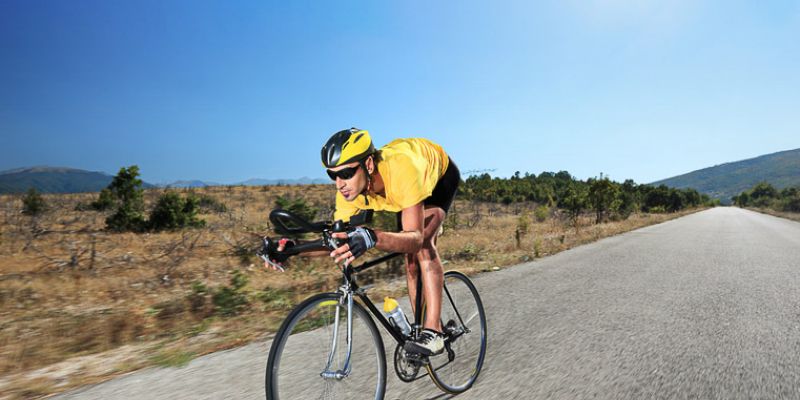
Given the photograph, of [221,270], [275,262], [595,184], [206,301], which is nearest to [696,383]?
[275,262]

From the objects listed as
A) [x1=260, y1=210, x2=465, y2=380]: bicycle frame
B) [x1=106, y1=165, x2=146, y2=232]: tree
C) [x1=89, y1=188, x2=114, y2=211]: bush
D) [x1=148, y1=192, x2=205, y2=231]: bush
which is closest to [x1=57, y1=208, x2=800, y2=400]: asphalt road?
[x1=260, y1=210, x2=465, y2=380]: bicycle frame

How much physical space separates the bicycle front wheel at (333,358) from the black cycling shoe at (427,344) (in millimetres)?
329

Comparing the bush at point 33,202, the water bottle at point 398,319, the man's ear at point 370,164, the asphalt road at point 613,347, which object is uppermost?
the bush at point 33,202

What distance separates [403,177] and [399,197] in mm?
115

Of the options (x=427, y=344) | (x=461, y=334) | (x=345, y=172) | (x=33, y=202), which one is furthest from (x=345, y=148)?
(x=33, y=202)

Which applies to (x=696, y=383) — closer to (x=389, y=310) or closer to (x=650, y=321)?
(x=650, y=321)

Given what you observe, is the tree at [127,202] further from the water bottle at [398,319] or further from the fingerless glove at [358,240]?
the fingerless glove at [358,240]

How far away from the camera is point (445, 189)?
3.05 meters

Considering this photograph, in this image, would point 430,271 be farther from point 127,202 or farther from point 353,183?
point 127,202

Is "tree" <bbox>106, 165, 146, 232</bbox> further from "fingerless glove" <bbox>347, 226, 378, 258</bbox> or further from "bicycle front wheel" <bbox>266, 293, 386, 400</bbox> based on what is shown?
"fingerless glove" <bbox>347, 226, 378, 258</bbox>

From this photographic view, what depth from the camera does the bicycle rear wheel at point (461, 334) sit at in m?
3.00

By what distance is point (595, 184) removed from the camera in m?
26.0

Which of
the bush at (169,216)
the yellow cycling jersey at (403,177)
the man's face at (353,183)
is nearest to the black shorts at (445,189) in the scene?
the yellow cycling jersey at (403,177)

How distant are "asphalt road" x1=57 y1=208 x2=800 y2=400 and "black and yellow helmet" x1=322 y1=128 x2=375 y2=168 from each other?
1679 millimetres
